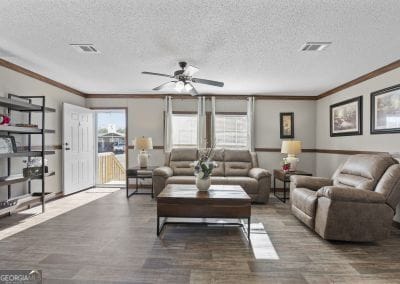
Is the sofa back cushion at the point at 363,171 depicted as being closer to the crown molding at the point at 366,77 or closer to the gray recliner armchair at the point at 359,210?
the gray recliner armchair at the point at 359,210

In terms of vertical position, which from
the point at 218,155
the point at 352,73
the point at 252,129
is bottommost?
the point at 218,155

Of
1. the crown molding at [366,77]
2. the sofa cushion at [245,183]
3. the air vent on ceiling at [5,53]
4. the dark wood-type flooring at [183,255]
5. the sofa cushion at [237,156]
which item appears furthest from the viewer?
the sofa cushion at [237,156]

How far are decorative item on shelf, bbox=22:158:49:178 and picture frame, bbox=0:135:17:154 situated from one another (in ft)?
1.13

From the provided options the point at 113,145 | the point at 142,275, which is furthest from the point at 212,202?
the point at 113,145

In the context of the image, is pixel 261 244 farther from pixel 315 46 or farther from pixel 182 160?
pixel 182 160

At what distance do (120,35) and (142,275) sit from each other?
2.47 meters

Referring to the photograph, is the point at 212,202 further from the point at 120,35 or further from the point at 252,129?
the point at 252,129

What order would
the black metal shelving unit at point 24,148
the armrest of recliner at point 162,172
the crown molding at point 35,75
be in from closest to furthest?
1. the black metal shelving unit at point 24,148
2. the crown molding at point 35,75
3. the armrest of recliner at point 162,172

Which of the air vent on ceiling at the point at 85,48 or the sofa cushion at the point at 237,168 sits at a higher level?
the air vent on ceiling at the point at 85,48

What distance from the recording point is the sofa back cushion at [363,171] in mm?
3326

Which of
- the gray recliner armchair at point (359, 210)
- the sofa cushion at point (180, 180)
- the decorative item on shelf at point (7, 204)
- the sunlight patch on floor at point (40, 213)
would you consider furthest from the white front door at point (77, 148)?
the gray recliner armchair at point (359, 210)

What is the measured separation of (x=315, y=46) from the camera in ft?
10.6

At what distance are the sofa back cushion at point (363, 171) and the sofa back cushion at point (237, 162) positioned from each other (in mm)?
1948

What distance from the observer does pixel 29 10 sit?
240cm
